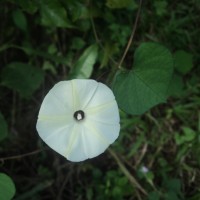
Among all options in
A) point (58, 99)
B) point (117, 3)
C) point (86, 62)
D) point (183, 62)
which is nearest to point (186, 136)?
point (183, 62)

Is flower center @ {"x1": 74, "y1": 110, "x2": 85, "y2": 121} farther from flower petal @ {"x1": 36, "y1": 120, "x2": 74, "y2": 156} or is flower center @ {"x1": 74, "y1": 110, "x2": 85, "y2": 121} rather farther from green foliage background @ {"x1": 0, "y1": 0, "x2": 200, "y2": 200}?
green foliage background @ {"x1": 0, "y1": 0, "x2": 200, "y2": 200}

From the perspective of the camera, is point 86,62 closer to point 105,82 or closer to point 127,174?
point 105,82

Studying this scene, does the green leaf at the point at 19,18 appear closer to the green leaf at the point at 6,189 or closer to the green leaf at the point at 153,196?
the green leaf at the point at 6,189

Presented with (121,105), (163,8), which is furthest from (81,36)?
(121,105)

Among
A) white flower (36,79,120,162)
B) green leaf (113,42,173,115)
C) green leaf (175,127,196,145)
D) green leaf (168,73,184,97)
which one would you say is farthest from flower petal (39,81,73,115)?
green leaf (175,127,196,145)

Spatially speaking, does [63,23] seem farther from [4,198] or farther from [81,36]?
[4,198]
